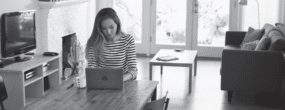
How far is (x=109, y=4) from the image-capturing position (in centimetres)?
892

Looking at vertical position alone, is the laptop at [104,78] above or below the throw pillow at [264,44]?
below

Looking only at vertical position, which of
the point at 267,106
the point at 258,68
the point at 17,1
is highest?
the point at 17,1

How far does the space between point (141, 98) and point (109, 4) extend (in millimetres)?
6163

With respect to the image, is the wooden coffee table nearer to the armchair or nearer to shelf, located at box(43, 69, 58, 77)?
the armchair

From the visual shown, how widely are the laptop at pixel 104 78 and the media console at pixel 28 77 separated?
70.0 inches

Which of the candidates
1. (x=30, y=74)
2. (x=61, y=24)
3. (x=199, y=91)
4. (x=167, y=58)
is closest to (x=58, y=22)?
(x=61, y=24)

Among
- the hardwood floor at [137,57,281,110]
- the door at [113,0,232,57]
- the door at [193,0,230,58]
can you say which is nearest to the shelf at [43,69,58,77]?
the hardwood floor at [137,57,281,110]

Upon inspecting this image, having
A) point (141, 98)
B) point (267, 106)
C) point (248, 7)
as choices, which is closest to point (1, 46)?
point (141, 98)

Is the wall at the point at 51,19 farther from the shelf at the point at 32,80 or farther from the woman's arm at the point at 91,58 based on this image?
the woman's arm at the point at 91,58

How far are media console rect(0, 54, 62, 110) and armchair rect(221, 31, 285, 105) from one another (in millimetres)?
2210

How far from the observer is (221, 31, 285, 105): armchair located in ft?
17.2

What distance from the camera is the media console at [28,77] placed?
186 inches

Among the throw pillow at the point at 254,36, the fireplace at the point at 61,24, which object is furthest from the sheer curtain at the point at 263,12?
the fireplace at the point at 61,24

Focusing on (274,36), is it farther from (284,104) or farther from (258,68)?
(284,104)
